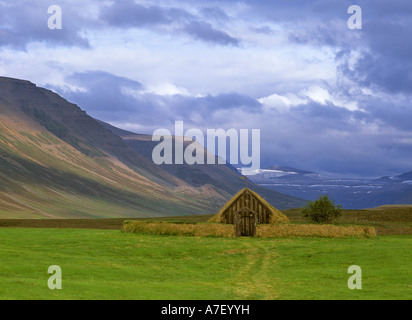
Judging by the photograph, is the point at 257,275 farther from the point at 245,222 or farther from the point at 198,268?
the point at 245,222

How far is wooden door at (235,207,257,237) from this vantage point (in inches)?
2623

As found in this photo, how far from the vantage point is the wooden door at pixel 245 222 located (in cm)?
6662

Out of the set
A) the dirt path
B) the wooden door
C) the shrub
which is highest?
the shrub

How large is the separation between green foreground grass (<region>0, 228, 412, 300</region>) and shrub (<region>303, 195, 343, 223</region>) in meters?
14.1

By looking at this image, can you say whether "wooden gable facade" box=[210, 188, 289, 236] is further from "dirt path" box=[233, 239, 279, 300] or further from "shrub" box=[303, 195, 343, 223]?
"dirt path" box=[233, 239, 279, 300]

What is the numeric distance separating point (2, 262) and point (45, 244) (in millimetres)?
14434

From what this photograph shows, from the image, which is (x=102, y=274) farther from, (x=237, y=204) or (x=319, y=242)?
(x=237, y=204)

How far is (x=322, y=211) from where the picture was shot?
7662 cm

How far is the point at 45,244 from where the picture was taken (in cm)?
5444

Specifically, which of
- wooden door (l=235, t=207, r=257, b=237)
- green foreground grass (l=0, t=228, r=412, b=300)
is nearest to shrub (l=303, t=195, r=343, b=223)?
wooden door (l=235, t=207, r=257, b=237)

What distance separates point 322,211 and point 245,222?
14145 millimetres

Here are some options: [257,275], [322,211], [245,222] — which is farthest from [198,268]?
[322,211]
